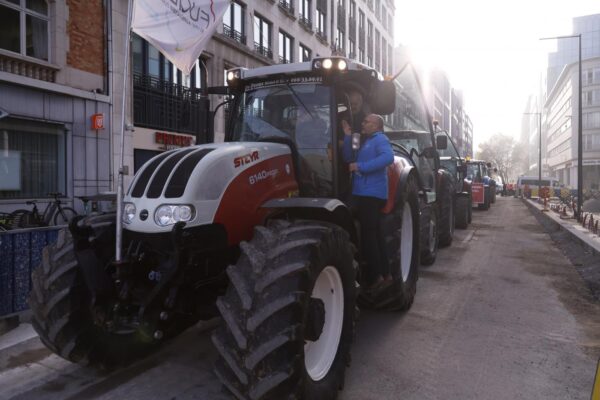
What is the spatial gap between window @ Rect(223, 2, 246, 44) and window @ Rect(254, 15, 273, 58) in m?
1.14

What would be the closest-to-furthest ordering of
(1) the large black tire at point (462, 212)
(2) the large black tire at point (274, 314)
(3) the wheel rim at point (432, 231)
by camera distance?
1. (2) the large black tire at point (274, 314)
2. (3) the wheel rim at point (432, 231)
3. (1) the large black tire at point (462, 212)

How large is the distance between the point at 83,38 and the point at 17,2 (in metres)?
1.61

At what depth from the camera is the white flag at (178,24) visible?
407 cm

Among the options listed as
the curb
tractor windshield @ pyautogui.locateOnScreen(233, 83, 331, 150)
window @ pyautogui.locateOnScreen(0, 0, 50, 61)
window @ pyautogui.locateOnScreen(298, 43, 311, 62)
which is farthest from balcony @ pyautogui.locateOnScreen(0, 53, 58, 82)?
window @ pyautogui.locateOnScreen(298, 43, 311, 62)

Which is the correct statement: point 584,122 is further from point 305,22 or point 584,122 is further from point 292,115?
point 292,115

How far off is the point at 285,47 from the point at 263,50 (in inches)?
120

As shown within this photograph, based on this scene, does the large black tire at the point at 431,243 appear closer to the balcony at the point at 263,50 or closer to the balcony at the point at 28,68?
the balcony at the point at 28,68

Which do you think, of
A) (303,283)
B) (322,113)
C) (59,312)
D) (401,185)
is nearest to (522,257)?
(401,185)

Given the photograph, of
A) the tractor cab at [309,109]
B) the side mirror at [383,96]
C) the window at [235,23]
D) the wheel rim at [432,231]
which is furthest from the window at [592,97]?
the tractor cab at [309,109]

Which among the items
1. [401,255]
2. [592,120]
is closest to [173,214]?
[401,255]

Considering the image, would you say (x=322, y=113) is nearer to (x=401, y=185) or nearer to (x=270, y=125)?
(x=270, y=125)

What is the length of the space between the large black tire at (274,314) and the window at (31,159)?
10.5 meters

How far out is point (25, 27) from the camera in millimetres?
11406

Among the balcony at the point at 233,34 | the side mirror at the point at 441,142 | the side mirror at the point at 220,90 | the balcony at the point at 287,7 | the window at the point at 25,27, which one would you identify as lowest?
the side mirror at the point at 441,142
